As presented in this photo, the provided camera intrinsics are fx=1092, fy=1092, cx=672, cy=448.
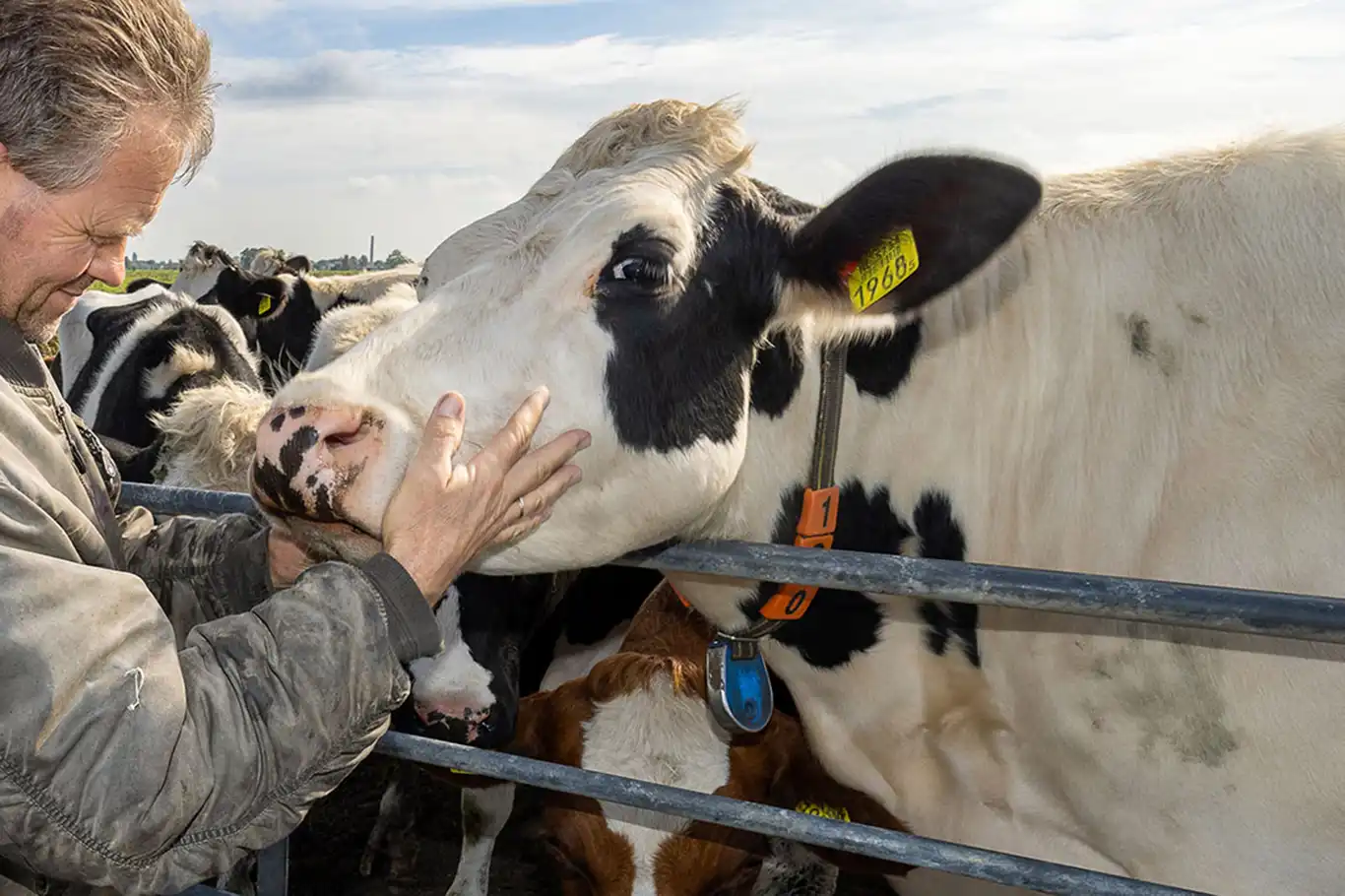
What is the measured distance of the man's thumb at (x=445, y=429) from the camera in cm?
154

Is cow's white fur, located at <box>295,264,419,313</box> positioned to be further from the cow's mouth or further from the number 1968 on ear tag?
the cow's mouth

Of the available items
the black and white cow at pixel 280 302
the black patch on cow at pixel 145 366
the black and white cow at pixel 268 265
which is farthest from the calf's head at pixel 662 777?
the black and white cow at pixel 268 265

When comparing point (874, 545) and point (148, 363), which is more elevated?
point (874, 545)

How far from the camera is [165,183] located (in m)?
1.52

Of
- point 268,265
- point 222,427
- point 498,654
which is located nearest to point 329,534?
point 498,654

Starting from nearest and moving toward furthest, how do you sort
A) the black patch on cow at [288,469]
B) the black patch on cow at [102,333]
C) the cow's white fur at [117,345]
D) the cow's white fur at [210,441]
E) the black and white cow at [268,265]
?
the black patch on cow at [288,469] → the cow's white fur at [210,441] → the cow's white fur at [117,345] → the black patch on cow at [102,333] → the black and white cow at [268,265]

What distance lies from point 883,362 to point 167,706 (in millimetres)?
1588

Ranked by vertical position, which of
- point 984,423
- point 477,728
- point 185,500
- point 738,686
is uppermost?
point 984,423

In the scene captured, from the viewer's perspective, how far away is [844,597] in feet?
8.00

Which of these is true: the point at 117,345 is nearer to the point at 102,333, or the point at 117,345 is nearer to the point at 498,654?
the point at 102,333

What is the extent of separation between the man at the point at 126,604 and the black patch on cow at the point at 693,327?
0.39 m

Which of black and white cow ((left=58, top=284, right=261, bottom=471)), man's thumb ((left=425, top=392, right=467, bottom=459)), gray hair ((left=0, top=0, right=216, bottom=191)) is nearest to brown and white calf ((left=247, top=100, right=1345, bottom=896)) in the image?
man's thumb ((left=425, top=392, right=467, bottom=459))

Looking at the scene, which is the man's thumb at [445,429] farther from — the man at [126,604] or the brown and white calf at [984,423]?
the brown and white calf at [984,423]

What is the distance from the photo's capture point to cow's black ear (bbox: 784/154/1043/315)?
6.53ft
